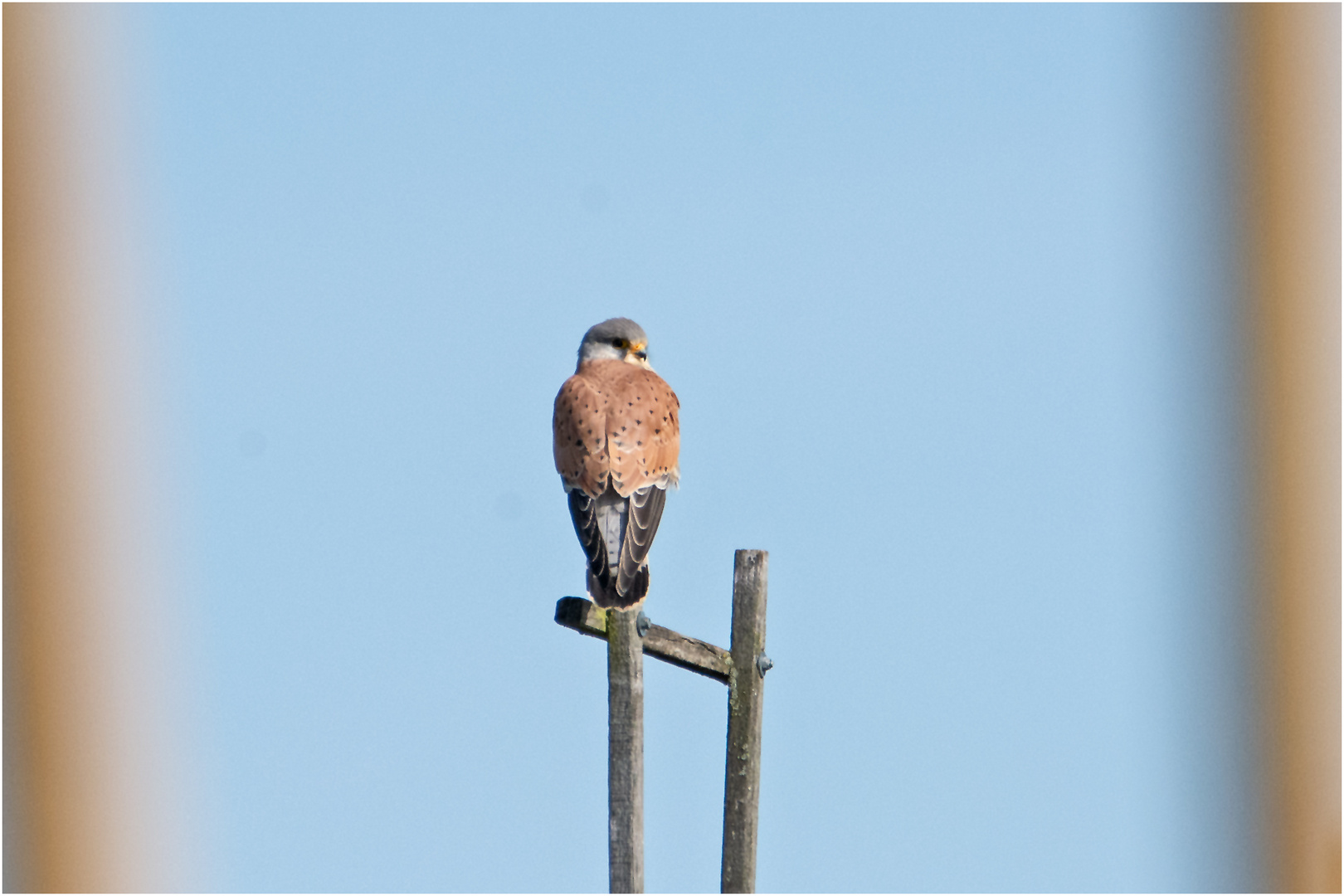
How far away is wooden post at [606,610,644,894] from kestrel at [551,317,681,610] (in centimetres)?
53

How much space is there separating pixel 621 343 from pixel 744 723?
90.6 inches

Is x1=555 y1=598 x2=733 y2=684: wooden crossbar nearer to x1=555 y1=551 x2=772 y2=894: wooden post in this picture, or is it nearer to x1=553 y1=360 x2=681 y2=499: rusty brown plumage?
x1=555 y1=551 x2=772 y2=894: wooden post

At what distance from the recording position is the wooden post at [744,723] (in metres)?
5.05

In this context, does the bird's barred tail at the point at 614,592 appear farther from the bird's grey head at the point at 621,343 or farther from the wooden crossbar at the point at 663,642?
the bird's grey head at the point at 621,343

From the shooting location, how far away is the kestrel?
5602 mm

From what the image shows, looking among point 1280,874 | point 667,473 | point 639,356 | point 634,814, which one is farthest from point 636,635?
point 1280,874

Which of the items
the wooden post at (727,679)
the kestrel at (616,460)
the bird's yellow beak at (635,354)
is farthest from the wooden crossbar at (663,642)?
the bird's yellow beak at (635,354)

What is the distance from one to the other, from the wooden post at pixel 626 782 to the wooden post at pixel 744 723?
1.29 feet

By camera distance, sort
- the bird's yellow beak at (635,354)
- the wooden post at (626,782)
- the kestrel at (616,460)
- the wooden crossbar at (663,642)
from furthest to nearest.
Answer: the bird's yellow beak at (635,354) < the kestrel at (616,460) < the wooden crossbar at (663,642) < the wooden post at (626,782)

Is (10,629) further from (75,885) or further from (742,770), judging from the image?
(742,770)

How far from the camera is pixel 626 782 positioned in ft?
15.8

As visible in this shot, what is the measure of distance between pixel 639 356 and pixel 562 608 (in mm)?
2021

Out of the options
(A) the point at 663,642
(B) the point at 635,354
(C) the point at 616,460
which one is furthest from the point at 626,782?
(B) the point at 635,354

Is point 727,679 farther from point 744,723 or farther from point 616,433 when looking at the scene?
point 616,433
